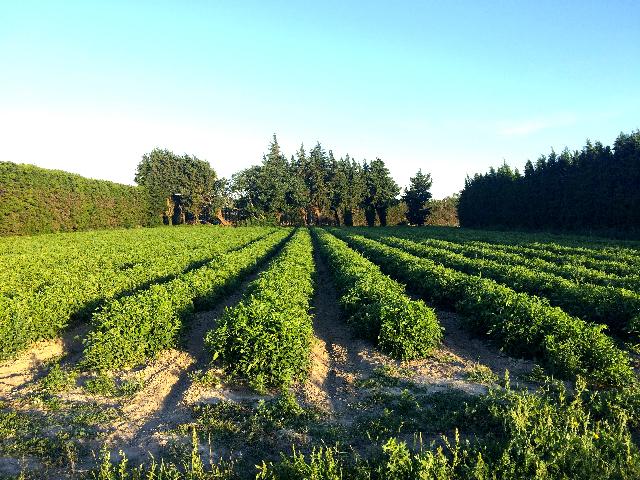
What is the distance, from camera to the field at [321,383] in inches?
200

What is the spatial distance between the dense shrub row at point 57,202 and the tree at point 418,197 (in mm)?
54791

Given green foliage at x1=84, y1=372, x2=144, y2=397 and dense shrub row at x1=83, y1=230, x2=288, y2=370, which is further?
dense shrub row at x1=83, y1=230, x2=288, y2=370

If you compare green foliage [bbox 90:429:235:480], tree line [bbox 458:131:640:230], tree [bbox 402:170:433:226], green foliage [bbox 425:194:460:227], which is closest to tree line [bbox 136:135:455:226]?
tree [bbox 402:170:433:226]

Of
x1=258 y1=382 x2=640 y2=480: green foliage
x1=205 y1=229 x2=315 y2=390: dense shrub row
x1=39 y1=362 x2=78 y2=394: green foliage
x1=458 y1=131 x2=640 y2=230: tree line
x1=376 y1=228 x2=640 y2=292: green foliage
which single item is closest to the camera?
x1=258 y1=382 x2=640 y2=480: green foliage

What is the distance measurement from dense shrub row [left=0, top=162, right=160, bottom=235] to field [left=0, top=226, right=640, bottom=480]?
3673 cm

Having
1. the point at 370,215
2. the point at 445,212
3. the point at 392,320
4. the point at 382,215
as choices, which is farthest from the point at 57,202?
the point at 445,212

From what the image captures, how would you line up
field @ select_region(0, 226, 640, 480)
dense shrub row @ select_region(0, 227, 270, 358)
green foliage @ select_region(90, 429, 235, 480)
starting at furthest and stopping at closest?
dense shrub row @ select_region(0, 227, 270, 358)
field @ select_region(0, 226, 640, 480)
green foliage @ select_region(90, 429, 235, 480)

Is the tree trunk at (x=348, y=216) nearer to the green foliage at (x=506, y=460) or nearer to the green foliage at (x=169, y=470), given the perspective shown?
the green foliage at (x=506, y=460)

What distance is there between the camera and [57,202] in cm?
4978

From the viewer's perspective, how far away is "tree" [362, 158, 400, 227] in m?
87.9

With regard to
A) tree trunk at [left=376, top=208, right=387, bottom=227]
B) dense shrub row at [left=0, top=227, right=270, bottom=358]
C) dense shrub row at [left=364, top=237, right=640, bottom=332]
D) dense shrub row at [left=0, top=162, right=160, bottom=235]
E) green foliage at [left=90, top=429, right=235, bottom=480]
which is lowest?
green foliage at [left=90, top=429, right=235, bottom=480]

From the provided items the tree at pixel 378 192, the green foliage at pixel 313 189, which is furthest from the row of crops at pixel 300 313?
the tree at pixel 378 192

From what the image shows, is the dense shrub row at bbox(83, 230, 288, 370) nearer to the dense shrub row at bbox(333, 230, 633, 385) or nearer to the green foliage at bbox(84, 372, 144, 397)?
the green foliage at bbox(84, 372, 144, 397)

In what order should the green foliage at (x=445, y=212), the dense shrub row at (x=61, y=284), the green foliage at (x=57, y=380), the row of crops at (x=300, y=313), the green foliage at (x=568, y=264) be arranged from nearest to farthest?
the green foliage at (x=57, y=380) < the row of crops at (x=300, y=313) < the dense shrub row at (x=61, y=284) < the green foliage at (x=568, y=264) < the green foliage at (x=445, y=212)
